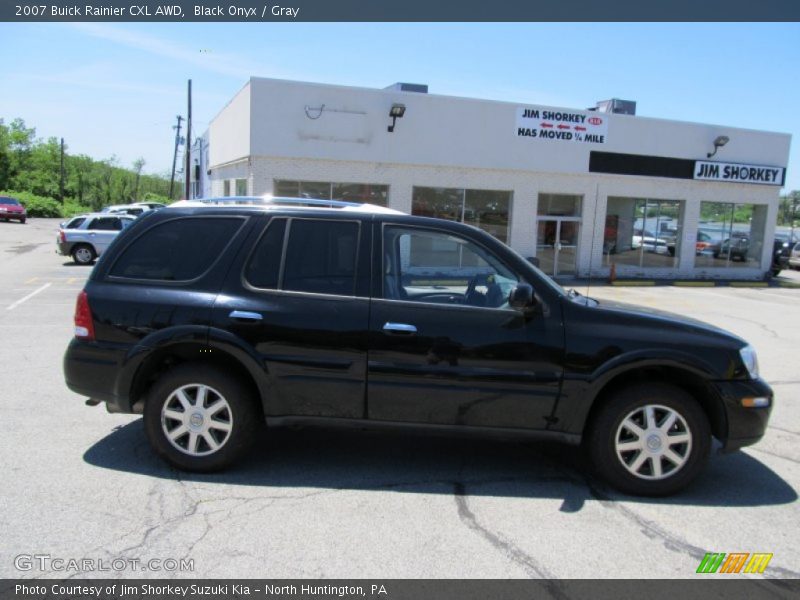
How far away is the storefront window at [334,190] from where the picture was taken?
19234mm

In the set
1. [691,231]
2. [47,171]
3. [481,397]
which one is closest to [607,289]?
[691,231]

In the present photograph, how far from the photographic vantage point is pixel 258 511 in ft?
12.8

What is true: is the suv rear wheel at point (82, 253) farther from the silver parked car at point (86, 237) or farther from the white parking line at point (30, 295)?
the white parking line at point (30, 295)

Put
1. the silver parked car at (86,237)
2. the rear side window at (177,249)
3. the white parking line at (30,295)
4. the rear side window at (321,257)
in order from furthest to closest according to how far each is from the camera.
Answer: the silver parked car at (86,237) < the white parking line at (30,295) < the rear side window at (177,249) < the rear side window at (321,257)

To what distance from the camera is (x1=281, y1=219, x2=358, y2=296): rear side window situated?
4410 millimetres

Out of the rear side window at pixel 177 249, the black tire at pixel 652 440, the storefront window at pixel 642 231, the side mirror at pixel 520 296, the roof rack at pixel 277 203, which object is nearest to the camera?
the side mirror at pixel 520 296

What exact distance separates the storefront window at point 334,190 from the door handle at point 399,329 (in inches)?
593

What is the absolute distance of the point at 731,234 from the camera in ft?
80.9

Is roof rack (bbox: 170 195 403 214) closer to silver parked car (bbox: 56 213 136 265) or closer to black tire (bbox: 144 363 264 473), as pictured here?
black tire (bbox: 144 363 264 473)

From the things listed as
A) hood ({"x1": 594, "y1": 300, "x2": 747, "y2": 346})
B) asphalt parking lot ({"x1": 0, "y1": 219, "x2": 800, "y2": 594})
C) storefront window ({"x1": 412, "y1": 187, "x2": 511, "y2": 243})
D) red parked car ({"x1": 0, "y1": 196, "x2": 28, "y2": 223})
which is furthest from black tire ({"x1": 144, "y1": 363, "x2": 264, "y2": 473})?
red parked car ({"x1": 0, "y1": 196, "x2": 28, "y2": 223})

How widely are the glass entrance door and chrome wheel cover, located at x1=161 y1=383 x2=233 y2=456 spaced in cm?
1864

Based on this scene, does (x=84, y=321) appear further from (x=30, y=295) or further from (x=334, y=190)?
(x=334, y=190)

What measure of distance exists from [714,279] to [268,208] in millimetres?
23549

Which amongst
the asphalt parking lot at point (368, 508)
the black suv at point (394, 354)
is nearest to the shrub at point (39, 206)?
the asphalt parking lot at point (368, 508)
